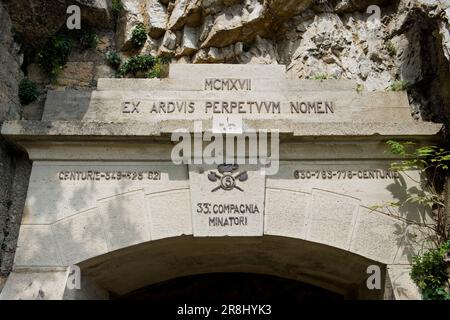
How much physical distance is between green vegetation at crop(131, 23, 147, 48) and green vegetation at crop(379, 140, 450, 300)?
3.51m

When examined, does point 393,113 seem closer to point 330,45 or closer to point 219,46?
point 330,45

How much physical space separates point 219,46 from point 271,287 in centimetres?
357

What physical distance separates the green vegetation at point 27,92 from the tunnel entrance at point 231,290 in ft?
10.1

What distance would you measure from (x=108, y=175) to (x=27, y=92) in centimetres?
160

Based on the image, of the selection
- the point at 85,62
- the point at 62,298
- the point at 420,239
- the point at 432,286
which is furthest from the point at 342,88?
the point at 62,298

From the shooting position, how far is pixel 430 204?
199 inches

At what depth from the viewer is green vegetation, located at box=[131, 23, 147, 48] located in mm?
6699

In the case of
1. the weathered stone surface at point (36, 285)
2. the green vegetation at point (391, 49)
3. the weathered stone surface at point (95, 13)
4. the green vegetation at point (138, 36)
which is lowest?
the weathered stone surface at point (36, 285)

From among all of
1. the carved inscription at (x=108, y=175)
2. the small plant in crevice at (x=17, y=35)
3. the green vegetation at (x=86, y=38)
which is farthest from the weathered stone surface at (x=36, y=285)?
the green vegetation at (x=86, y=38)

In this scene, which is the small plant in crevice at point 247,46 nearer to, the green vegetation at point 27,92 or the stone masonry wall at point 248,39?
the stone masonry wall at point 248,39

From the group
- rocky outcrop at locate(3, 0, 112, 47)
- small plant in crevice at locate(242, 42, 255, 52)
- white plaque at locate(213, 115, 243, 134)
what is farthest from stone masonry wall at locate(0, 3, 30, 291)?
small plant in crevice at locate(242, 42, 255, 52)

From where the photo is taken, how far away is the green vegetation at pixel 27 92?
5.81 m

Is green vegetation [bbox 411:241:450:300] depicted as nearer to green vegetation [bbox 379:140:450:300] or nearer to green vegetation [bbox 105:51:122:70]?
green vegetation [bbox 379:140:450:300]

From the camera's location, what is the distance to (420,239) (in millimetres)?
4969
